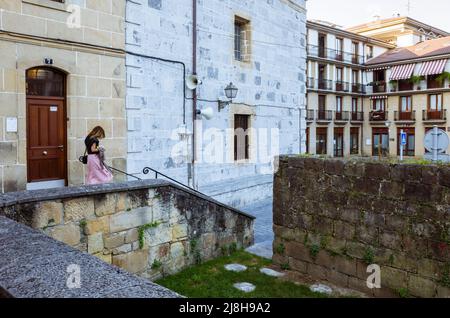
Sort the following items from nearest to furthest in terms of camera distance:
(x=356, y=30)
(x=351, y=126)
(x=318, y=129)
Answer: (x=318, y=129), (x=351, y=126), (x=356, y=30)

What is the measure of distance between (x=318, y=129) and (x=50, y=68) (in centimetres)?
3049

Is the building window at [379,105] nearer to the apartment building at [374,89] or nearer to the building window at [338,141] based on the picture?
the apartment building at [374,89]

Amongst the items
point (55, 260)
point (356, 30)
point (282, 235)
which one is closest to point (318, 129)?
point (356, 30)

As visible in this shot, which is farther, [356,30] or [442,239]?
[356,30]

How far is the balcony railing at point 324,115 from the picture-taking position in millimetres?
36406

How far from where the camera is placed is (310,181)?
257 inches

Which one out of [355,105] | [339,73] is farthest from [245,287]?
[355,105]

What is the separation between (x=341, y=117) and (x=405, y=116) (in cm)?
524

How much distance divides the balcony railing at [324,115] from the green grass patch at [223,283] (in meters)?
30.7

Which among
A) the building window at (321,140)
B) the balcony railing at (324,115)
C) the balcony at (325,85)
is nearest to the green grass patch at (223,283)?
the building window at (321,140)

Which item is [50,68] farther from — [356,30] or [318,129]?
[356,30]

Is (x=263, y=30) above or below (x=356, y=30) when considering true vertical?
below

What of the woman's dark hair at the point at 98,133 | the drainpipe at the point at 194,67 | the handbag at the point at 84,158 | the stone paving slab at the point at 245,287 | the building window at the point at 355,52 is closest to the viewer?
the stone paving slab at the point at 245,287
